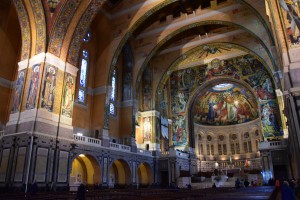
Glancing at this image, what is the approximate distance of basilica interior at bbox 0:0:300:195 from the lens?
12.3 m

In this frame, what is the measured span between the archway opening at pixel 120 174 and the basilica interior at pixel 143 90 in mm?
76

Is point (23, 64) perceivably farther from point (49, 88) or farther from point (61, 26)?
point (61, 26)

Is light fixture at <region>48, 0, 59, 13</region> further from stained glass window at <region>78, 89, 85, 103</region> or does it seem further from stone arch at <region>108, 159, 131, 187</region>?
stone arch at <region>108, 159, 131, 187</region>

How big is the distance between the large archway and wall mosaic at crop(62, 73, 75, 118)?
3010 mm

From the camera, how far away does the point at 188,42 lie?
2297 centimetres

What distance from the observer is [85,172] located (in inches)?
642

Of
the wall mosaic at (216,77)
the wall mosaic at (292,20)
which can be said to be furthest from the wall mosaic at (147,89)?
the wall mosaic at (292,20)

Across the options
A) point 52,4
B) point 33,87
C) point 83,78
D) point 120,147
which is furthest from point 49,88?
point 120,147

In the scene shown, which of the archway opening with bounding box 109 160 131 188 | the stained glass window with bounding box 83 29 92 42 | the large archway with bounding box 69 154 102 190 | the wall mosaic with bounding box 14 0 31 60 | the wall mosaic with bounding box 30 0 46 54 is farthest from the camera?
the stained glass window with bounding box 83 29 92 42

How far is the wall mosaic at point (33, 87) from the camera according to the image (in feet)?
42.0

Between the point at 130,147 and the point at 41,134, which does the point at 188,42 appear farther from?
the point at 41,134

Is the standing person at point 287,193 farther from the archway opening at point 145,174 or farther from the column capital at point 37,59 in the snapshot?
the archway opening at point 145,174

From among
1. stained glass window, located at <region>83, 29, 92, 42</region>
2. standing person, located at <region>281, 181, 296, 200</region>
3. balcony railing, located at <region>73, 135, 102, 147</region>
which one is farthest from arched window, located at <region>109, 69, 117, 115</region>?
standing person, located at <region>281, 181, 296, 200</region>

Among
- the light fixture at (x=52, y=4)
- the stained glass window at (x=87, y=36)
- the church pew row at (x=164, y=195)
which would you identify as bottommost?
the church pew row at (x=164, y=195)
